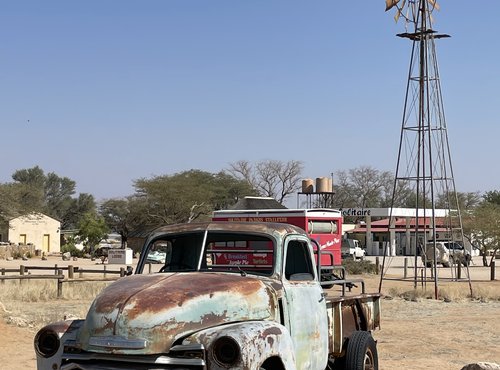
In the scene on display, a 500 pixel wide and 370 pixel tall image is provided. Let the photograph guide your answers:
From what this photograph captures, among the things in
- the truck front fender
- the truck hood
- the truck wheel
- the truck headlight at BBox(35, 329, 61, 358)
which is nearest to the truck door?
the truck hood

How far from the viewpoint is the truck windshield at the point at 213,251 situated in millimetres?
7691

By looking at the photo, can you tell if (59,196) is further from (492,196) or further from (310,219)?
(310,219)

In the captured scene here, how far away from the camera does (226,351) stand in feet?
20.0

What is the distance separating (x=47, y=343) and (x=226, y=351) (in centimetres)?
196

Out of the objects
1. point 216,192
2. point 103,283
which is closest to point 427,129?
point 103,283

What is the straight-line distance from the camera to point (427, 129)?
→ 2689cm

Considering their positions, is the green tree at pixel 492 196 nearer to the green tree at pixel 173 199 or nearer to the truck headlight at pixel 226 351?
the green tree at pixel 173 199

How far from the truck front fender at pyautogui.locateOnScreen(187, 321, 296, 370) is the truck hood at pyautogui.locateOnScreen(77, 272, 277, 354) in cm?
14

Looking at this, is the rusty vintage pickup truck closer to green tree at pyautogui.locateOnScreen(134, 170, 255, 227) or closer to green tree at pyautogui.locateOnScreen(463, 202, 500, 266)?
green tree at pyautogui.locateOnScreen(463, 202, 500, 266)

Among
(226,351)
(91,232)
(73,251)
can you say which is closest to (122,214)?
(91,232)

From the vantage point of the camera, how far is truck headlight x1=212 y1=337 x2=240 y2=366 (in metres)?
6.02

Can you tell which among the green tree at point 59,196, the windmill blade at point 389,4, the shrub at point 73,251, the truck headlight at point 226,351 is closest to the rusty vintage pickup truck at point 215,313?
the truck headlight at point 226,351

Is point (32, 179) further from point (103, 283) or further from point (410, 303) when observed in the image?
point (410, 303)

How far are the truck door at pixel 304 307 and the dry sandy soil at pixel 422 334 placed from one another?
453 cm
